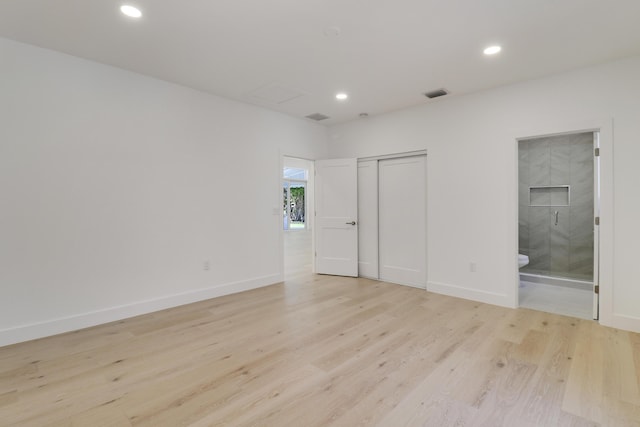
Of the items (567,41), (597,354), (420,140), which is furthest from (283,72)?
(597,354)

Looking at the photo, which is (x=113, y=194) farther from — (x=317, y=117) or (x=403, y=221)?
(x=403, y=221)

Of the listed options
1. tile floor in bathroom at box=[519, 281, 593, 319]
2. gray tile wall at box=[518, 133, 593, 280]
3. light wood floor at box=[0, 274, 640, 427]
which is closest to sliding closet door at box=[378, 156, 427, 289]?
light wood floor at box=[0, 274, 640, 427]

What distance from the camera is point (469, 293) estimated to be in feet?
13.4

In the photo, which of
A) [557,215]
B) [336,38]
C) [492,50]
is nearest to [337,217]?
[336,38]

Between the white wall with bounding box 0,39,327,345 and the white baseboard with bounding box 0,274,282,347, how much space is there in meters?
0.01

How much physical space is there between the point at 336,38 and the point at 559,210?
15.8 ft

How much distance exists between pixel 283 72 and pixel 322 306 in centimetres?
280

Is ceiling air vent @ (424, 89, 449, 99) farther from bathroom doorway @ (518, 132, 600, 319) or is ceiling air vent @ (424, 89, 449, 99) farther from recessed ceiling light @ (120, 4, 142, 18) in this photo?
recessed ceiling light @ (120, 4, 142, 18)

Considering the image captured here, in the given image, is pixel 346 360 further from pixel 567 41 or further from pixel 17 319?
pixel 567 41

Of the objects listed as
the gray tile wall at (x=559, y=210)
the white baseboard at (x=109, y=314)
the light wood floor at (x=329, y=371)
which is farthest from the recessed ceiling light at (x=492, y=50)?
the white baseboard at (x=109, y=314)

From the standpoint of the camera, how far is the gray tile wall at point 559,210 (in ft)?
16.1

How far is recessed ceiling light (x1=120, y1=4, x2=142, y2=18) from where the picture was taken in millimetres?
2334

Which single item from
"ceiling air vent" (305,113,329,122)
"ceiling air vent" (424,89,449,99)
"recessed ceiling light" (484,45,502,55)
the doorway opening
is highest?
"ceiling air vent" (305,113,329,122)

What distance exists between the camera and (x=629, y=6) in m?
2.30
